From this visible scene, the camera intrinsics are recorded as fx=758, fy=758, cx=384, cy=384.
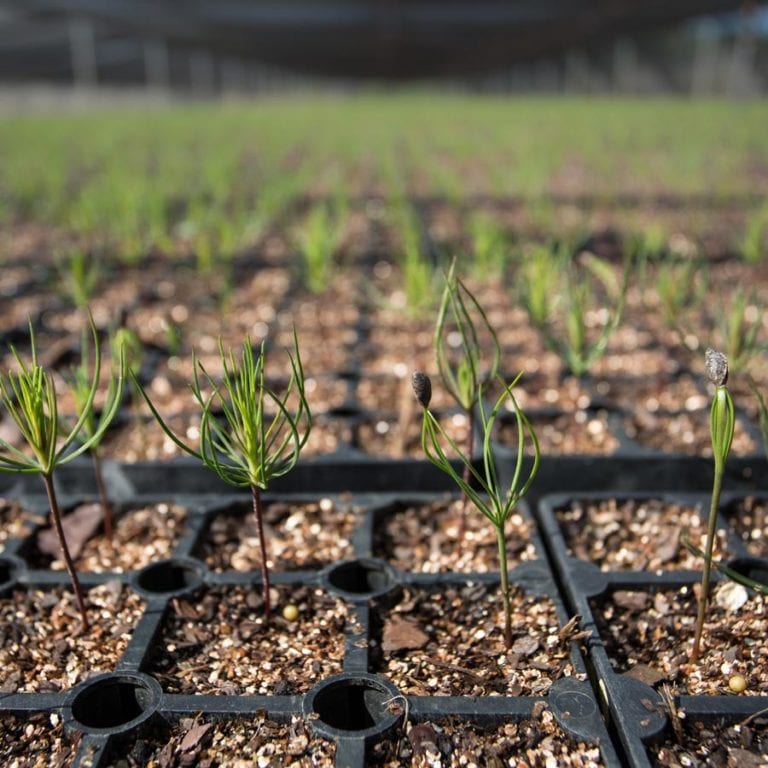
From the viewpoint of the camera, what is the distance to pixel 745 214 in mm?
3367

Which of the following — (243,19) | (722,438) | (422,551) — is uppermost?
(243,19)

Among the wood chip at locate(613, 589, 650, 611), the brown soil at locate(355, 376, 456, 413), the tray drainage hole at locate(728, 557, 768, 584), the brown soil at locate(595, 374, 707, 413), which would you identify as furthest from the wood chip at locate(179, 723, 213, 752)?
the brown soil at locate(595, 374, 707, 413)

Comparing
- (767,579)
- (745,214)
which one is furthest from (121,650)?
(745,214)

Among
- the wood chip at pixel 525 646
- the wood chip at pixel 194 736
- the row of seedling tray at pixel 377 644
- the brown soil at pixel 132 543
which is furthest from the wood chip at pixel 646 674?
the brown soil at pixel 132 543

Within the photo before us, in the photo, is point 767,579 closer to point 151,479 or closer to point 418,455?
point 418,455

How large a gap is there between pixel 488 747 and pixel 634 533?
519mm

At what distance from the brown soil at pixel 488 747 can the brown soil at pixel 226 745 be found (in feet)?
0.24

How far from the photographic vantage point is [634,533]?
1201 millimetres

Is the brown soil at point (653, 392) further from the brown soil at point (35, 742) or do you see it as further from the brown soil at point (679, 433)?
the brown soil at point (35, 742)

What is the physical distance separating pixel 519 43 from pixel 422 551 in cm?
3462

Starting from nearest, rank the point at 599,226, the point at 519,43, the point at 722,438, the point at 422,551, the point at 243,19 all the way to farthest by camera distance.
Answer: the point at 722,438, the point at 422,551, the point at 599,226, the point at 243,19, the point at 519,43

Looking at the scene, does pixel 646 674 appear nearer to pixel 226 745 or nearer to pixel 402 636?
pixel 402 636

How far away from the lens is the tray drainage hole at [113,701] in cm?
85

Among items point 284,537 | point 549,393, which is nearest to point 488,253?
point 549,393
